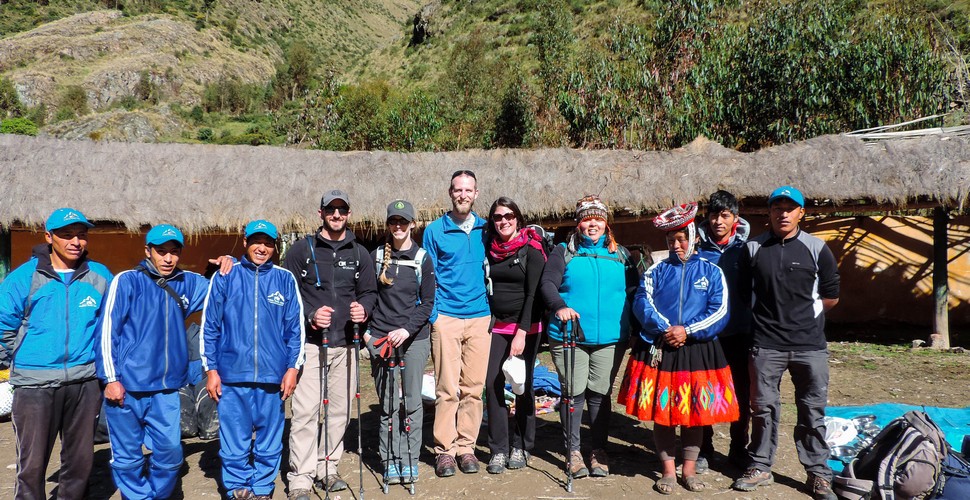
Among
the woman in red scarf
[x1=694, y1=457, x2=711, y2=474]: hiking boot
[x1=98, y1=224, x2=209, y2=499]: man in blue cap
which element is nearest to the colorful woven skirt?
[x1=694, y1=457, x2=711, y2=474]: hiking boot

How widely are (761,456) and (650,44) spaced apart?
1621cm

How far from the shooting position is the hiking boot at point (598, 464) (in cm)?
430

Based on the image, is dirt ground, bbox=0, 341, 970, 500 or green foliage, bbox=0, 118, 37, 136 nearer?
dirt ground, bbox=0, 341, 970, 500

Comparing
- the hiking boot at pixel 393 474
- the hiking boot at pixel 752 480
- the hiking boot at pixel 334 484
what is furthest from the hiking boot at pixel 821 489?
the hiking boot at pixel 334 484

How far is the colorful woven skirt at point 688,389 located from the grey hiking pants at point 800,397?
21cm

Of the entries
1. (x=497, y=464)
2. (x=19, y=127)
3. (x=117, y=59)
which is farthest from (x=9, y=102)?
(x=497, y=464)

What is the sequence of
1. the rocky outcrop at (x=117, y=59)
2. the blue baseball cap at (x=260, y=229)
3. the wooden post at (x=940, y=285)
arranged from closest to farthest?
the blue baseball cap at (x=260, y=229)
the wooden post at (x=940, y=285)
the rocky outcrop at (x=117, y=59)

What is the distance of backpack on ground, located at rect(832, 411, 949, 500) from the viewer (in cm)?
353

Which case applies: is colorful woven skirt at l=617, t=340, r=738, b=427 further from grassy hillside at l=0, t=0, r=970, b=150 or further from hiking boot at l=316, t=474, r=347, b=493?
grassy hillside at l=0, t=0, r=970, b=150

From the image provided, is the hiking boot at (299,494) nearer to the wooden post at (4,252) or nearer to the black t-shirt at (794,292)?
the black t-shirt at (794,292)

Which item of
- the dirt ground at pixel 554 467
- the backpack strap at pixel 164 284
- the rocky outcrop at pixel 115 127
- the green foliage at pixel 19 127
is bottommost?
the dirt ground at pixel 554 467

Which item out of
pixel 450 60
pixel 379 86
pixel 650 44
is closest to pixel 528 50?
pixel 450 60

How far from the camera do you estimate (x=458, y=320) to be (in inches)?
170

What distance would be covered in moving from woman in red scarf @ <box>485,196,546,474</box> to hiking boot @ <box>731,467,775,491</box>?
1.40 metres
